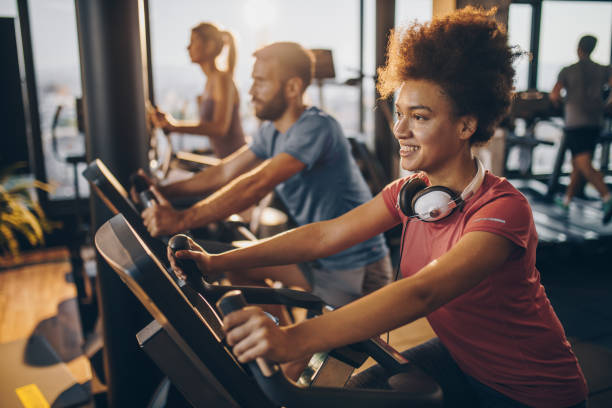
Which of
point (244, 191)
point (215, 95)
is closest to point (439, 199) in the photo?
point (244, 191)

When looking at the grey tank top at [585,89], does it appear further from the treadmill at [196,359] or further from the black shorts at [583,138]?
the treadmill at [196,359]

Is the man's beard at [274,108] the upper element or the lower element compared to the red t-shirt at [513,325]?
upper

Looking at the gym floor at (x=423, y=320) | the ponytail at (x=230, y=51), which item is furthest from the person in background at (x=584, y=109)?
the ponytail at (x=230, y=51)

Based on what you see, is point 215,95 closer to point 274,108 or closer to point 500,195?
point 274,108

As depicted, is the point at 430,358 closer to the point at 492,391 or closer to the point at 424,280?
the point at 492,391

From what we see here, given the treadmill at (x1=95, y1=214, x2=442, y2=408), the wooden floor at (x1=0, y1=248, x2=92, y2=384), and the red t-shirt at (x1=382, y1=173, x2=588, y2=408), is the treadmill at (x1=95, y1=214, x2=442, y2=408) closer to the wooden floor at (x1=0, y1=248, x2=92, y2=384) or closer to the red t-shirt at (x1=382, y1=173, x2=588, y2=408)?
the red t-shirt at (x1=382, y1=173, x2=588, y2=408)

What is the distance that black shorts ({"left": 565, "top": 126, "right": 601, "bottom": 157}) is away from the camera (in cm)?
451

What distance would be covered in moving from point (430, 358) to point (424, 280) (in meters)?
0.46

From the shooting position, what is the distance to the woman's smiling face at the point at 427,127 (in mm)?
1048

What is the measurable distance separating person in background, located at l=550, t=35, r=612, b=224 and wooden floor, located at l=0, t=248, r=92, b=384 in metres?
4.29

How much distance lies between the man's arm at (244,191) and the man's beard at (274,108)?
331 millimetres

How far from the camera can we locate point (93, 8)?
157cm

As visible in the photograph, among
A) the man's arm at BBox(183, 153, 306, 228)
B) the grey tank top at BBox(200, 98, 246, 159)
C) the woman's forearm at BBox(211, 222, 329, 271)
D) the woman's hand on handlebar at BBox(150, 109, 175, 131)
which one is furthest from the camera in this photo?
the grey tank top at BBox(200, 98, 246, 159)

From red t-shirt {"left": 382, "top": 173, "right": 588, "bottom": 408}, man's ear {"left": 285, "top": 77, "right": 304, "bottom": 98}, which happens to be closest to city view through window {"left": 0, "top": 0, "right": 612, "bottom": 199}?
man's ear {"left": 285, "top": 77, "right": 304, "bottom": 98}
